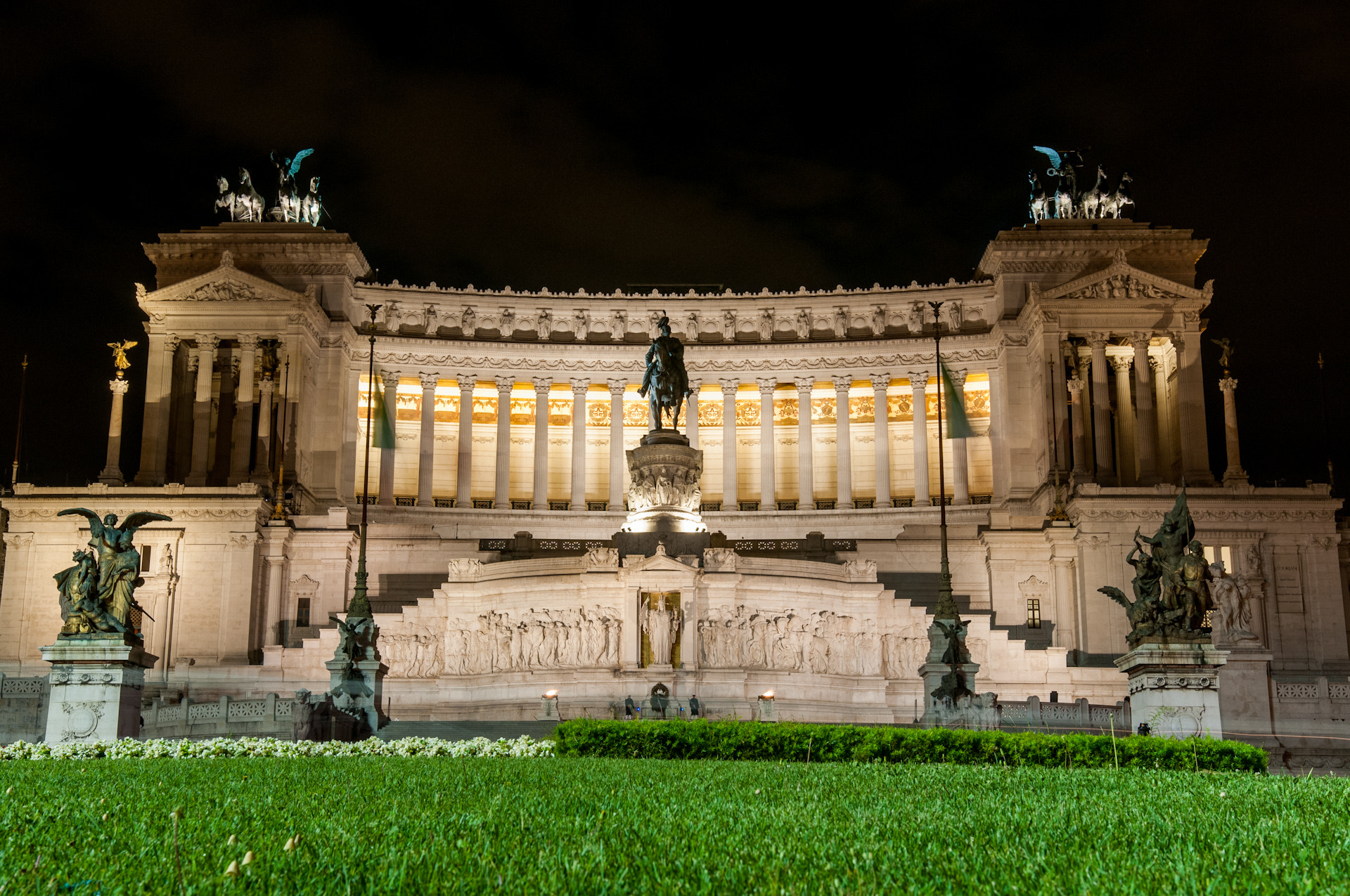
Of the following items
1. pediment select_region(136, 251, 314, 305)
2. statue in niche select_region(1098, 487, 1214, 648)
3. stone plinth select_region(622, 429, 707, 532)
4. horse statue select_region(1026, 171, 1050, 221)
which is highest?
horse statue select_region(1026, 171, 1050, 221)

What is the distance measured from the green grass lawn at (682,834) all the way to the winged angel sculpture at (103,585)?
13.9 meters

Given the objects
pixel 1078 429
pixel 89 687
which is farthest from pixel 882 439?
pixel 89 687

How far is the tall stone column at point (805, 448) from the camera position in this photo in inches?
3199

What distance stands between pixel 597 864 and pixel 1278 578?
5903cm

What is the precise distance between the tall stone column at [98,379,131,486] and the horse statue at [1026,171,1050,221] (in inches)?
2103

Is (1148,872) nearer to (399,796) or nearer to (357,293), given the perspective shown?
(399,796)

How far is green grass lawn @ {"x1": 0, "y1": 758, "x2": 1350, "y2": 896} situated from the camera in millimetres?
7574

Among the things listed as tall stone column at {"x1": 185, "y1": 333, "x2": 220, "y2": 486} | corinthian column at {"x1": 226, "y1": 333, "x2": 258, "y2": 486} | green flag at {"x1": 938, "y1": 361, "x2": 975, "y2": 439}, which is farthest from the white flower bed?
tall stone column at {"x1": 185, "y1": 333, "x2": 220, "y2": 486}

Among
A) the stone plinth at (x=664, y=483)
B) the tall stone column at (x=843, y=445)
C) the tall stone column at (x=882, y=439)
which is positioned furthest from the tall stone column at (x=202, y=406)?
the tall stone column at (x=882, y=439)

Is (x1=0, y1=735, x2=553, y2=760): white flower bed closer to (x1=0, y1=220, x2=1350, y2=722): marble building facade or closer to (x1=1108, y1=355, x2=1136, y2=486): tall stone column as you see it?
(x1=0, y1=220, x2=1350, y2=722): marble building facade

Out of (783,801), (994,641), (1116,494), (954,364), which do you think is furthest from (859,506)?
(783,801)

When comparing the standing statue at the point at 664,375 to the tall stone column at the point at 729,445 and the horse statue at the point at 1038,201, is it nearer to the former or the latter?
the tall stone column at the point at 729,445

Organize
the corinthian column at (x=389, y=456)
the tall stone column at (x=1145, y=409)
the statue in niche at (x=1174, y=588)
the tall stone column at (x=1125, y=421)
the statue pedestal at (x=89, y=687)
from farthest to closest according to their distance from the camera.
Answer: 1. the corinthian column at (x=389, y=456)
2. the tall stone column at (x=1125, y=421)
3. the tall stone column at (x=1145, y=409)
4. the statue in niche at (x=1174, y=588)
5. the statue pedestal at (x=89, y=687)

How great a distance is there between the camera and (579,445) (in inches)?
3258
